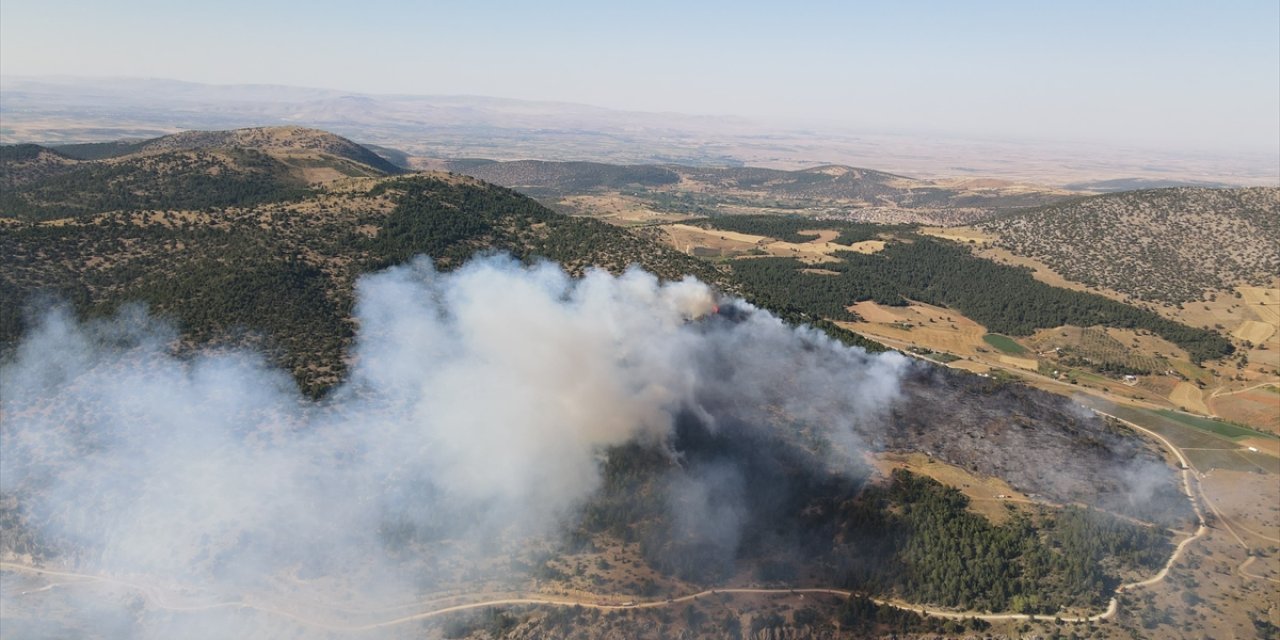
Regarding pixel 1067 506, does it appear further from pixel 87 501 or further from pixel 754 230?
pixel 754 230

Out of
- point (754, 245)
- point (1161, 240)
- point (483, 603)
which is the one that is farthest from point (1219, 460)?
point (754, 245)

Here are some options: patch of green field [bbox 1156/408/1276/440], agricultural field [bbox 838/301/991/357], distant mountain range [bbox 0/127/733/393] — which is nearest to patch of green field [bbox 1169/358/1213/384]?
patch of green field [bbox 1156/408/1276/440]

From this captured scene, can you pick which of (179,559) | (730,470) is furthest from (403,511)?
(730,470)

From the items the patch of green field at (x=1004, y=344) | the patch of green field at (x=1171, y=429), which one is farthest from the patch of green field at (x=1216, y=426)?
the patch of green field at (x=1004, y=344)

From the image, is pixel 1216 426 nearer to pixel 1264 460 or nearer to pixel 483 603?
pixel 1264 460

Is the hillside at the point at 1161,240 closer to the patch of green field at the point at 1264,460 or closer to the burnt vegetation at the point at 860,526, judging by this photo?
the patch of green field at the point at 1264,460
